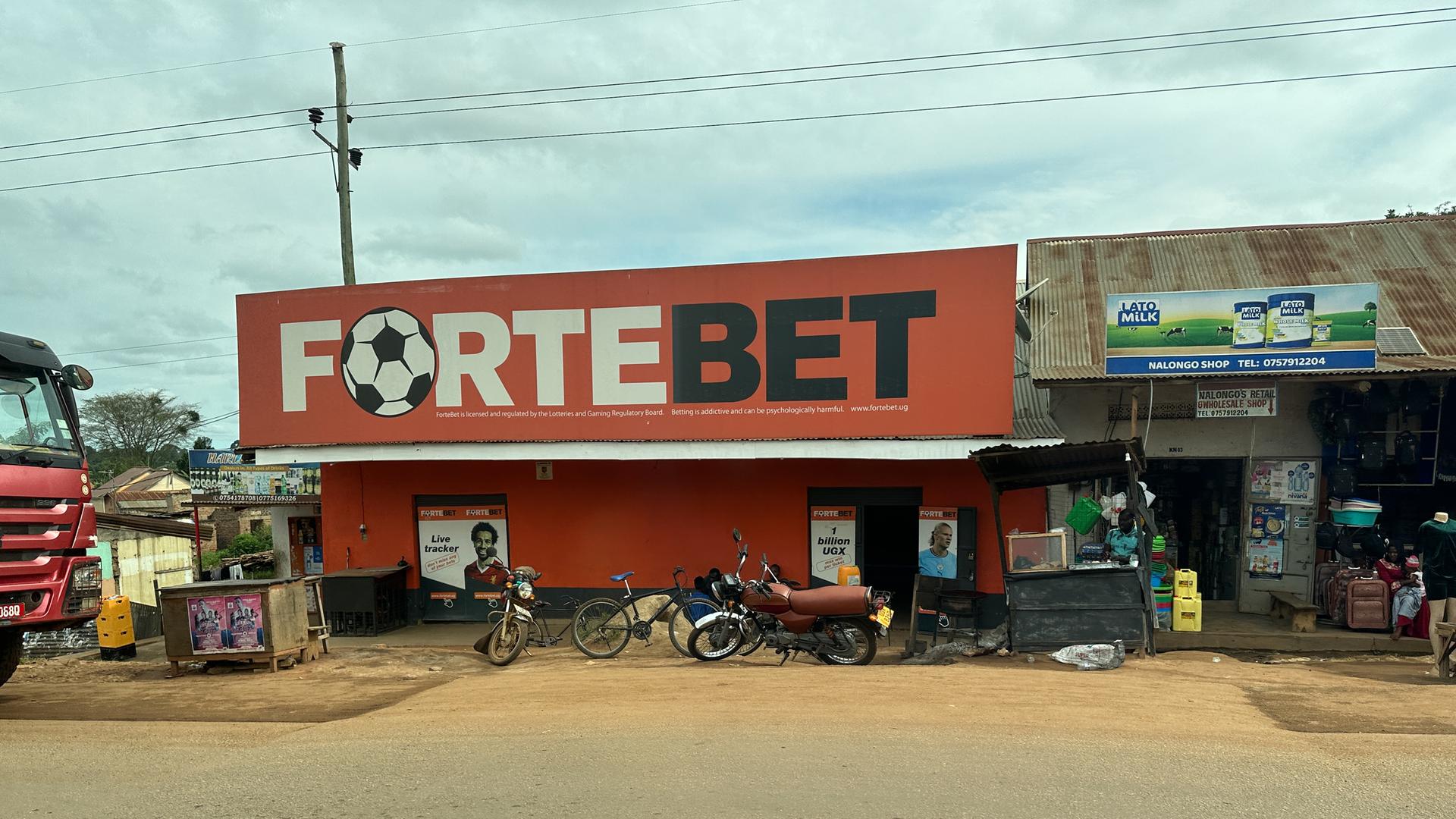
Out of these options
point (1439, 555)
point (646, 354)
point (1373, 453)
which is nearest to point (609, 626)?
point (646, 354)

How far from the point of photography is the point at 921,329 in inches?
531

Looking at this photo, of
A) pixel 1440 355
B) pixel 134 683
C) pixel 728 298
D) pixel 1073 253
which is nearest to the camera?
pixel 134 683

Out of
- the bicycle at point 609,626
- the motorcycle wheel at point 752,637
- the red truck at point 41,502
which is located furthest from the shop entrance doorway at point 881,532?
the red truck at point 41,502

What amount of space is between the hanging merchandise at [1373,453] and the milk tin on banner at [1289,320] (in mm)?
2449

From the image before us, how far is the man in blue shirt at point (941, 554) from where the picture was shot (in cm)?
1390

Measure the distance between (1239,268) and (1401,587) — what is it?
631 cm

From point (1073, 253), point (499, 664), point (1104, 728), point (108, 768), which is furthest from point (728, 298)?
point (108, 768)

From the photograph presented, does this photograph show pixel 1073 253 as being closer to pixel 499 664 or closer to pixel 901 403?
pixel 901 403

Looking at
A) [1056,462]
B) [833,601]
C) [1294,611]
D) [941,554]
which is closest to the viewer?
[833,601]

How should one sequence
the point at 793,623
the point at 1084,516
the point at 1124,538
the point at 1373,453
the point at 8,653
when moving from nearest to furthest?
the point at 8,653
the point at 793,623
the point at 1124,538
the point at 1084,516
the point at 1373,453

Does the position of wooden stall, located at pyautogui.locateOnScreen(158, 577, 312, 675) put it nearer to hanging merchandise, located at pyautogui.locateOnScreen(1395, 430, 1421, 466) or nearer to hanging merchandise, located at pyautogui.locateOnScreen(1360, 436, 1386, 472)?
hanging merchandise, located at pyautogui.locateOnScreen(1360, 436, 1386, 472)

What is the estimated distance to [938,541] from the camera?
14.0 m

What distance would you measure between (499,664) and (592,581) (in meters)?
3.37

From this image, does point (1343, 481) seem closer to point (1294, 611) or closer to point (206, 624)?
point (1294, 611)
